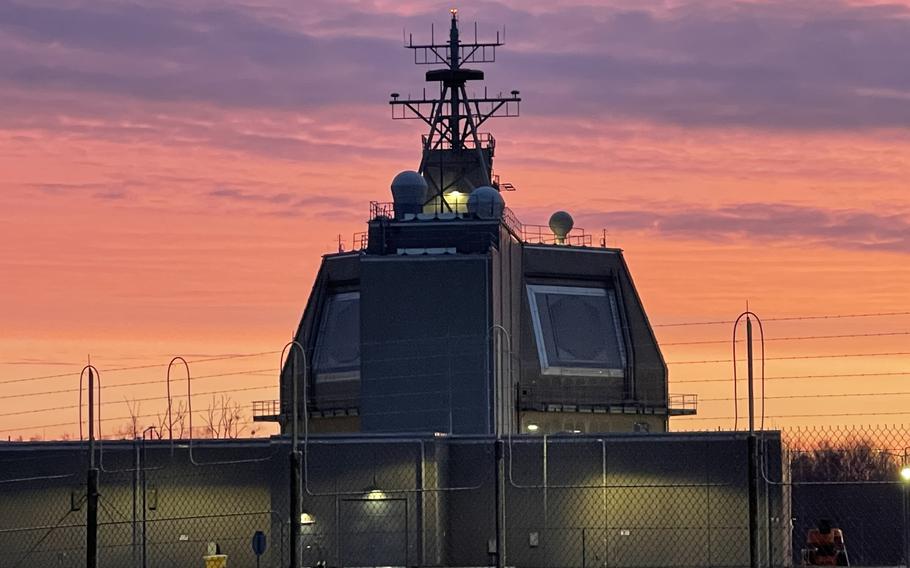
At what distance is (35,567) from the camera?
57812 mm

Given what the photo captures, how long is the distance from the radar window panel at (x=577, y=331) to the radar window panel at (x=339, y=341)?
8.21 metres

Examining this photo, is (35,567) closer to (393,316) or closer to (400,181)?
(393,316)

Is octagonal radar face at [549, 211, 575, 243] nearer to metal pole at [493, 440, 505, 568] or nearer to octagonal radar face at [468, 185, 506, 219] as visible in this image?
octagonal radar face at [468, 185, 506, 219]

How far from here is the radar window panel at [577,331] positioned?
85.2 meters

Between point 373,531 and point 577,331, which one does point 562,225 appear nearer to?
point 577,331

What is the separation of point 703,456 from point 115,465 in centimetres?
1820

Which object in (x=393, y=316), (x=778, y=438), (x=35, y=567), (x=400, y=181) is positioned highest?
(x=400, y=181)

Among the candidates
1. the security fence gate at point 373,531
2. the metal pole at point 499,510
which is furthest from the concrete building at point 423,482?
the metal pole at point 499,510

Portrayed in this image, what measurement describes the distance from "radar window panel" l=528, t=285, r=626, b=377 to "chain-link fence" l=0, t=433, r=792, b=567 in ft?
83.7

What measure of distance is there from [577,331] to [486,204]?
8.94 meters

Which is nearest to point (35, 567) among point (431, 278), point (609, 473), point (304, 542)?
point (304, 542)

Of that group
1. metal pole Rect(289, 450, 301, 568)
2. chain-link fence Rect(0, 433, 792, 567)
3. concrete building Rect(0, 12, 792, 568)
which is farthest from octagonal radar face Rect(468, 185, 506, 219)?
metal pole Rect(289, 450, 301, 568)

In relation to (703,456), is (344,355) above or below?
above

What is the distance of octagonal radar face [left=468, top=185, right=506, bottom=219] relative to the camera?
267 feet
